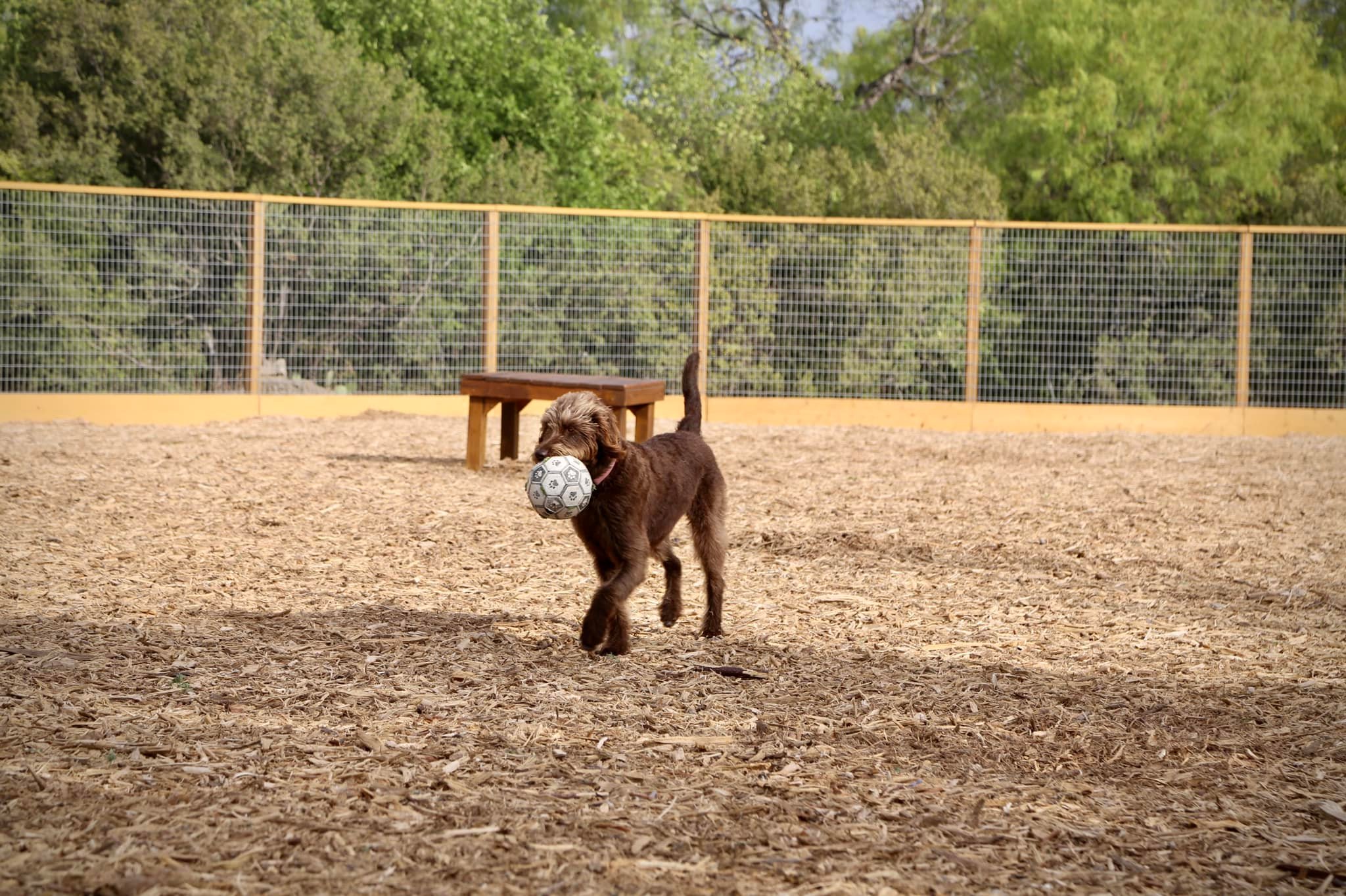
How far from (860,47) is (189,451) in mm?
29995

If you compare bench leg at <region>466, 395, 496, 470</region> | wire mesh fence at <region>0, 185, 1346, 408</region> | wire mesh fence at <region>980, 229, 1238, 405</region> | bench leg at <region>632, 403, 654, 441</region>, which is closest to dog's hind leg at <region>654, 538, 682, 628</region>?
bench leg at <region>632, 403, 654, 441</region>

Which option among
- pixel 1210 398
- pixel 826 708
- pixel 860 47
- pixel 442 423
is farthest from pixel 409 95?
pixel 860 47

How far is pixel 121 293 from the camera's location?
14109mm

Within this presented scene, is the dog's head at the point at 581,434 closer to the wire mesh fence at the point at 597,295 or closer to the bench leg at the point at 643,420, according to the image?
the bench leg at the point at 643,420

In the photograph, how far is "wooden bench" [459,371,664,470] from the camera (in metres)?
9.33

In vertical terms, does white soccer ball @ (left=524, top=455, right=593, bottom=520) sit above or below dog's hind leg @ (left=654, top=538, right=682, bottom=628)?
above

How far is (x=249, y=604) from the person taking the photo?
5.91 meters

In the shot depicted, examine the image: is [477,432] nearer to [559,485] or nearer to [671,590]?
[671,590]

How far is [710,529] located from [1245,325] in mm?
11538

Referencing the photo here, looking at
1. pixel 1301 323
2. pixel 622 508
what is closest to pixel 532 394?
pixel 622 508

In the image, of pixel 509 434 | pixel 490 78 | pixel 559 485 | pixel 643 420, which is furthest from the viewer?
pixel 490 78

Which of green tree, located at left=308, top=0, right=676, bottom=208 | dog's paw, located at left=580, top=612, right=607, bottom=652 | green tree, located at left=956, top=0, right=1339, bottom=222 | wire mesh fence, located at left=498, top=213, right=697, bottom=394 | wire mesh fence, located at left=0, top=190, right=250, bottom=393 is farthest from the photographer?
green tree, located at left=956, top=0, right=1339, bottom=222

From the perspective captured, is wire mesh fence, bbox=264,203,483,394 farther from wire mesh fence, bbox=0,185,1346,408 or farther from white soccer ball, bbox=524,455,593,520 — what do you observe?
white soccer ball, bbox=524,455,593,520

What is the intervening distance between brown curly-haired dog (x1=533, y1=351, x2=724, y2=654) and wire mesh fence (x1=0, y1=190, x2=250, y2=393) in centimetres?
965
